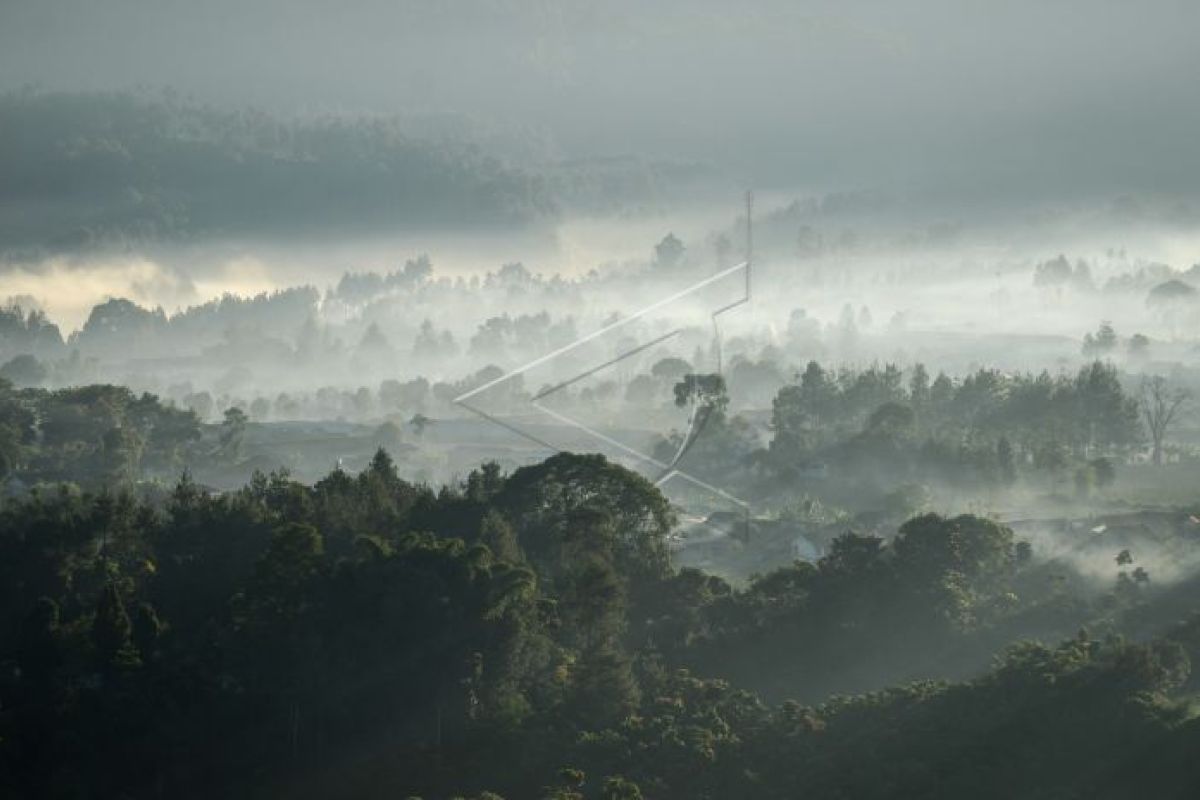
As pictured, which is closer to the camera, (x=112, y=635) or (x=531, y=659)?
(x=112, y=635)

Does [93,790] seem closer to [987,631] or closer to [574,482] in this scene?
[574,482]

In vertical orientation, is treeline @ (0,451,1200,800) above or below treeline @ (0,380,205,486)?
above

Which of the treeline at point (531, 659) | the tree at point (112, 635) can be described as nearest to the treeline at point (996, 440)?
the treeline at point (531, 659)

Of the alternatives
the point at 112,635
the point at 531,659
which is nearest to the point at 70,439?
the point at 112,635

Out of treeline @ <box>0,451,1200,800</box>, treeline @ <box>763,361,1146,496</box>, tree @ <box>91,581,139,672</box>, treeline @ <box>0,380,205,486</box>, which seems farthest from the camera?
treeline @ <box>0,380,205,486</box>

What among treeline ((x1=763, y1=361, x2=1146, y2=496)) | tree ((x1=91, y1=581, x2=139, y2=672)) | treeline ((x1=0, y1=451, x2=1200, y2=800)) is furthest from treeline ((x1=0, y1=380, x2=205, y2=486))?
tree ((x1=91, y1=581, x2=139, y2=672))

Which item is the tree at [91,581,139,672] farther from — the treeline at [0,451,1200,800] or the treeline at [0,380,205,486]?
the treeline at [0,380,205,486]

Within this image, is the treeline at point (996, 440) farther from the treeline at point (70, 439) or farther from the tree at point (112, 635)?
the tree at point (112, 635)

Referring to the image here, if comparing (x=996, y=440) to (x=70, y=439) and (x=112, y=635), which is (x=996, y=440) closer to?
(x=70, y=439)
